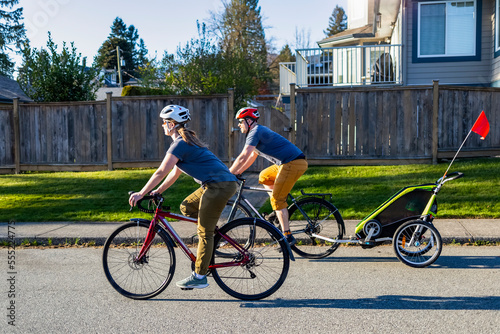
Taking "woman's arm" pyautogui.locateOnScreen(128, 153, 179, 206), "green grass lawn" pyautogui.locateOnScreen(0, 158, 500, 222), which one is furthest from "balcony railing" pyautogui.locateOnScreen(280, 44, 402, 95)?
"woman's arm" pyautogui.locateOnScreen(128, 153, 179, 206)

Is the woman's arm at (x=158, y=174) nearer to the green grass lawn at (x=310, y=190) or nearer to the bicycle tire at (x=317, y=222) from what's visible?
the bicycle tire at (x=317, y=222)

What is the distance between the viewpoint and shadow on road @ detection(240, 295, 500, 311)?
486cm

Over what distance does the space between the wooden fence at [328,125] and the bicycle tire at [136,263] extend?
8058 millimetres

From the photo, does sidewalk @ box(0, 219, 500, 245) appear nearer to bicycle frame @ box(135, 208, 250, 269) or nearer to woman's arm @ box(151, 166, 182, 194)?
bicycle frame @ box(135, 208, 250, 269)

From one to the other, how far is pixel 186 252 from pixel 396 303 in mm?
2120

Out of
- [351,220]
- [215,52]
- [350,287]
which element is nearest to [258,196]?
[351,220]

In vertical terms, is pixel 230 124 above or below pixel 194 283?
above

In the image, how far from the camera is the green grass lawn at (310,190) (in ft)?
31.4

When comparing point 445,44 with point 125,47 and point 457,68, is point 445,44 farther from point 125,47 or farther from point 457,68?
point 125,47

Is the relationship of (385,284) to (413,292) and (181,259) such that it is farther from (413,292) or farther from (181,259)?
(181,259)

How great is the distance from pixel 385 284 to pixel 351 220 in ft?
11.0

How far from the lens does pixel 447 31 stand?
17.7m

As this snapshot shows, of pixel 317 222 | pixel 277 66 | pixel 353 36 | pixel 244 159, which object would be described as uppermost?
pixel 277 66

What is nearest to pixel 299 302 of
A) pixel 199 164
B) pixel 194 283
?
pixel 194 283
